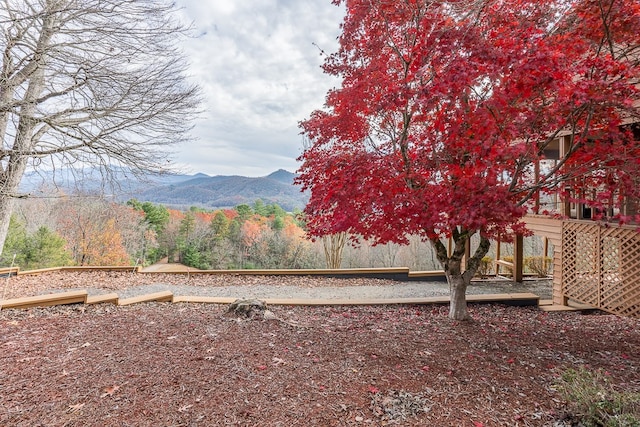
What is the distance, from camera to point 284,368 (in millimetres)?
2787

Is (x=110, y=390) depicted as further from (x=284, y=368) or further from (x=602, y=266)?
(x=602, y=266)

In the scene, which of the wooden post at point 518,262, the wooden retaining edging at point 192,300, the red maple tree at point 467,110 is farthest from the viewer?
the wooden post at point 518,262

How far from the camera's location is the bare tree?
4.45 m

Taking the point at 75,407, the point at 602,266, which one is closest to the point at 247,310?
the point at 75,407

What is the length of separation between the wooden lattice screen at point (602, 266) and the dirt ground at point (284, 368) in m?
1.60

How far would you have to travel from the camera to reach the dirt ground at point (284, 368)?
2163 mm

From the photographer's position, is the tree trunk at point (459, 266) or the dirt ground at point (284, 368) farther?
the tree trunk at point (459, 266)

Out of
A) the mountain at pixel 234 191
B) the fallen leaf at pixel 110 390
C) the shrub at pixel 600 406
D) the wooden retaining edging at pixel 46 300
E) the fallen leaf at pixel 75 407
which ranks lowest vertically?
the fallen leaf at pixel 75 407

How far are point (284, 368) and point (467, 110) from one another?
3.27 metres

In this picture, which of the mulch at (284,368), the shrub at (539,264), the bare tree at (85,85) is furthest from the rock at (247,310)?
the shrub at (539,264)

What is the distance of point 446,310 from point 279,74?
9.08 metres

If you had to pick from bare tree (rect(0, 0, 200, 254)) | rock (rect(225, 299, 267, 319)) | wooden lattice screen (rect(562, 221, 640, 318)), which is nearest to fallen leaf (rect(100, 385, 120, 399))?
rock (rect(225, 299, 267, 319))

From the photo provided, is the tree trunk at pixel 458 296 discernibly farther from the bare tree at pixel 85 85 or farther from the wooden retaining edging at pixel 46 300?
the wooden retaining edging at pixel 46 300

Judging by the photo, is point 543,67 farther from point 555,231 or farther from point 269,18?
point 269,18
